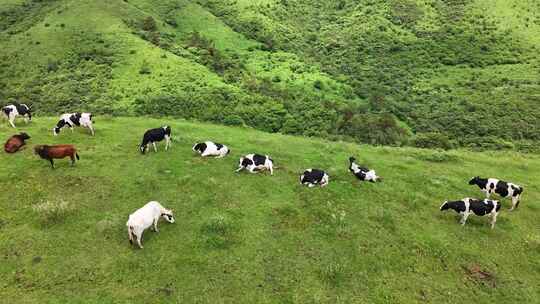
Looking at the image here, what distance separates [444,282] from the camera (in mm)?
15336

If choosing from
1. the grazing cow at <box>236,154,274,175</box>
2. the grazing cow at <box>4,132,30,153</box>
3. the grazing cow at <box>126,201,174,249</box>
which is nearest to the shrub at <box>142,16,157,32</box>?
the grazing cow at <box>4,132,30,153</box>

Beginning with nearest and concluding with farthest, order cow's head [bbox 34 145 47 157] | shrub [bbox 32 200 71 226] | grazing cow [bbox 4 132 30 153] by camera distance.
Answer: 1. shrub [bbox 32 200 71 226]
2. cow's head [bbox 34 145 47 157]
3. grazing cow [bbox 4 132 30 153]

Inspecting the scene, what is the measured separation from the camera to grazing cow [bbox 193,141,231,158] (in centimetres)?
2461

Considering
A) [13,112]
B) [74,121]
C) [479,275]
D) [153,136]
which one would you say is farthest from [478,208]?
[13,112]

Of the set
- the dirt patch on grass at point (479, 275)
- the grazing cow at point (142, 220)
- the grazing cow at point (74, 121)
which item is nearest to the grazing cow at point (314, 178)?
the grazing cow at point (142, 220)

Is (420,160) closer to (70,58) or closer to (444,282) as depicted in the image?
(444,282)

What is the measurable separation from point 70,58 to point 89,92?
45.7 ft

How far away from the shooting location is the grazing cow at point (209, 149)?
24609mm

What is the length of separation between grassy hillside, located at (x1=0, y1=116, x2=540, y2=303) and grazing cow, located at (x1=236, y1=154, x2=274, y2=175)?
25.2 inches

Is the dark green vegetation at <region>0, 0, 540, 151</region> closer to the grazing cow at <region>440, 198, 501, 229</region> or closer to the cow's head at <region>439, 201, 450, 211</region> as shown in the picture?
the cow's head at <region>439, 201, 450, 211</region>

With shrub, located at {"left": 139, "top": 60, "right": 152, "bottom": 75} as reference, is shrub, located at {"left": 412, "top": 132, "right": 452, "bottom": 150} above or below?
below

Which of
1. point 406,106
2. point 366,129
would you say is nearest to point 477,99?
point 406,106

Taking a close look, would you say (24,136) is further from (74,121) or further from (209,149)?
(209,149)

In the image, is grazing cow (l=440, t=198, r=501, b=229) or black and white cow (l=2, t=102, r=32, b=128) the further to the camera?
black and white cow (l=2, t=102, r=32, b=128)
